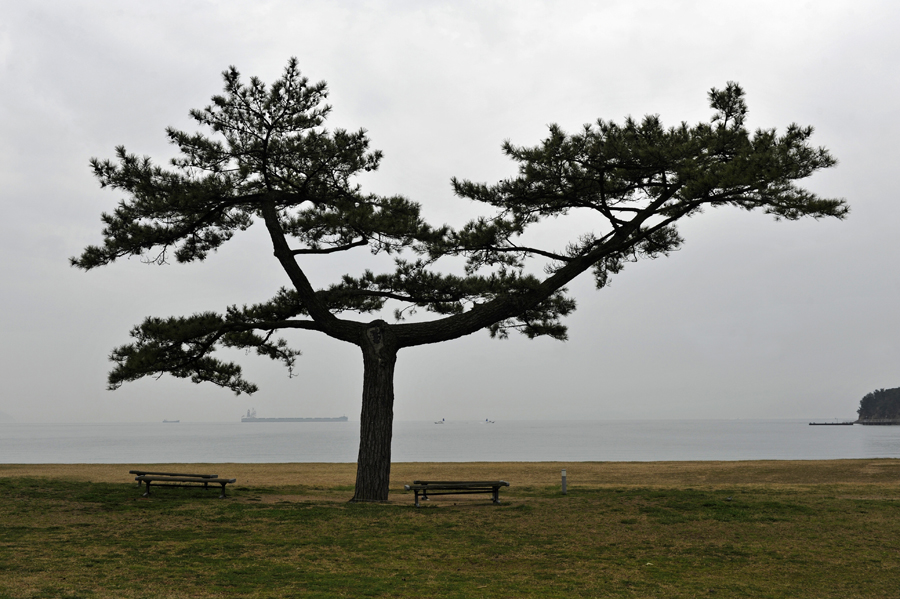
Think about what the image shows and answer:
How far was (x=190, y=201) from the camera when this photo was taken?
504 inches

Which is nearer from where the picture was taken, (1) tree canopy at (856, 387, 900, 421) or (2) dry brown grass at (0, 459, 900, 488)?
(2) dry brown grass at (0, 459, 900, 488)

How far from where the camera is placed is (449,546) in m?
8.63

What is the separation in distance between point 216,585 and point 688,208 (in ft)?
36.3

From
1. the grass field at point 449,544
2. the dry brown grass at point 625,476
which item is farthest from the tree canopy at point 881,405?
the grass field at point 449,544

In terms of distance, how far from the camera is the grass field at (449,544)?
6.48 metres

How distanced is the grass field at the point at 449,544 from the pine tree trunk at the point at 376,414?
1.78 ft

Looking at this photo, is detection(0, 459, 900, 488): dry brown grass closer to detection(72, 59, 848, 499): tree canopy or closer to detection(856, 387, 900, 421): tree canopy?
detection(72, 59, 848, 499): tree canopy

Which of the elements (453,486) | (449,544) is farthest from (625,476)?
(449,544)

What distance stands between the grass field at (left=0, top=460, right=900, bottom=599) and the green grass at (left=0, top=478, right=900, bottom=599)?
1.3 inches

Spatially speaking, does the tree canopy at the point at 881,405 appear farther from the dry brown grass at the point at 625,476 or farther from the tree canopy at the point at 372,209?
the tree canopy at the point at 372,209

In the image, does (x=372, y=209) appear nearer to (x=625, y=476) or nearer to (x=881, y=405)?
(x=625, y=476)

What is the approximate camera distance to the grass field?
21.3ft

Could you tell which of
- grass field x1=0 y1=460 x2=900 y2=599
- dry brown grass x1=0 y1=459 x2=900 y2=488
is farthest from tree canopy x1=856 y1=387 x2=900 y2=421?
grass field x1=0 y1=460 x2=900 y2=599

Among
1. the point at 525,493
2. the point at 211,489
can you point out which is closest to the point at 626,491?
the point at 525,493
